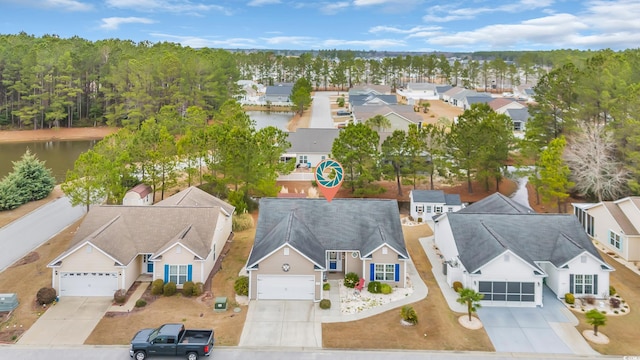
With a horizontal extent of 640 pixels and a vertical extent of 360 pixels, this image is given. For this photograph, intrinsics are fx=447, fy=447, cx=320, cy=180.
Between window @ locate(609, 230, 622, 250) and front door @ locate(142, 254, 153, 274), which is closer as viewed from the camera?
front door @ locate(142, 254, 153, 274)

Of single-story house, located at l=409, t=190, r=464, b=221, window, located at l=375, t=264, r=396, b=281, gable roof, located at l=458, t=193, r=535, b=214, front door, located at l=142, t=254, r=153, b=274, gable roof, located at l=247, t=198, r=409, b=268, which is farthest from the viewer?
single-story house, located at l=409, t=190, r=464, b=221

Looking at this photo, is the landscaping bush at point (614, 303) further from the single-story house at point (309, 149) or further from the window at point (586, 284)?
the single-story house at point (309, 149)

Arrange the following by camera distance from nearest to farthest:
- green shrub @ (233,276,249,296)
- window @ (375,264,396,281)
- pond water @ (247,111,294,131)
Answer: green shrub @ (233,276,249,296) < window @ (375,264,396,281) < pond water @ (247,111,294,131)

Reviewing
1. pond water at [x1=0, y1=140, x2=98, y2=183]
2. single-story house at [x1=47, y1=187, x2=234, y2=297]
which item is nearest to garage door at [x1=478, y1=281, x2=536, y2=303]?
single-story house at [x1=47, y1=187, x2=234, y2=297]

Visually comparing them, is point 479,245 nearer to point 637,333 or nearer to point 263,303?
point 637,333

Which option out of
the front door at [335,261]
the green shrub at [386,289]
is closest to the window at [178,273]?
the front door at [335,261]

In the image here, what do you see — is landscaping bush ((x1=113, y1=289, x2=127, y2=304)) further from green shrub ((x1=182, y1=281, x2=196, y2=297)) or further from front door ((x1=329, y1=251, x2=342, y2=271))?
front door ((x1=329, y1=251, x2=342, y2=271))

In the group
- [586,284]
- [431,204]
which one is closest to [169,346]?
[586,284]

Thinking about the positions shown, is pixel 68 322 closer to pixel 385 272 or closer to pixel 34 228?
pixel 34 228
